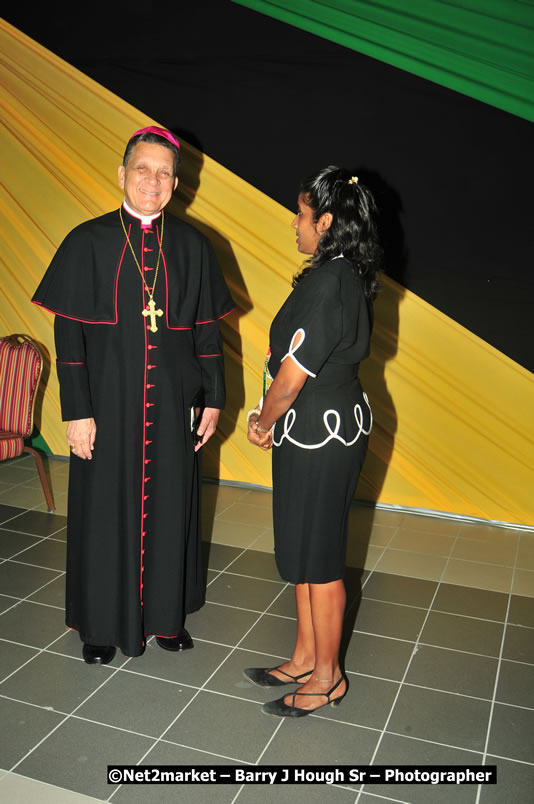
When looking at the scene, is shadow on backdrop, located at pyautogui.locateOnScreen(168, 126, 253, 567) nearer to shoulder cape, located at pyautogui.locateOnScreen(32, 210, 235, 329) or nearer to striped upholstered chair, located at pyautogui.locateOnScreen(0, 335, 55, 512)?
striped upholstered chair, located at pyautogui.locateOnScreen(0, 335, 55, 512)

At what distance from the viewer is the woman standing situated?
87.2 inches

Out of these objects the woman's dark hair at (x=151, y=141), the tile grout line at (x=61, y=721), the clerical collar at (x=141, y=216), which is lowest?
the tile grout line at (x=61, y=721)

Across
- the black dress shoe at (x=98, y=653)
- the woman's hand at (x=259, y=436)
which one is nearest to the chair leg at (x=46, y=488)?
the black dress shoe at (x=98, y=653)

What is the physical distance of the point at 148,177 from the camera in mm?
2553

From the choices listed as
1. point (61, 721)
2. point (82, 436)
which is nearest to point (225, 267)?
point (82, 436)

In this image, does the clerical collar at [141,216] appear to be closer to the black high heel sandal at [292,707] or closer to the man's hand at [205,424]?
the man's hand at [205,424]

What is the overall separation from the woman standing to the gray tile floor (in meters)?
0.19

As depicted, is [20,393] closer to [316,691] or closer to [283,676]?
[283,676]

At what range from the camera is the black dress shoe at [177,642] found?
2826mm

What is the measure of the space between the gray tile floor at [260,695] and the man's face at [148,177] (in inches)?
61.4

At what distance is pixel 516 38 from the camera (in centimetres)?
374

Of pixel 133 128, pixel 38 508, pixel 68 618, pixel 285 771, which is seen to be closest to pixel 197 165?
pixel 133 128

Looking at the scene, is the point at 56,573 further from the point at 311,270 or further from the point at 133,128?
the point at 133,128

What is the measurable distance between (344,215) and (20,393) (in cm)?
245
